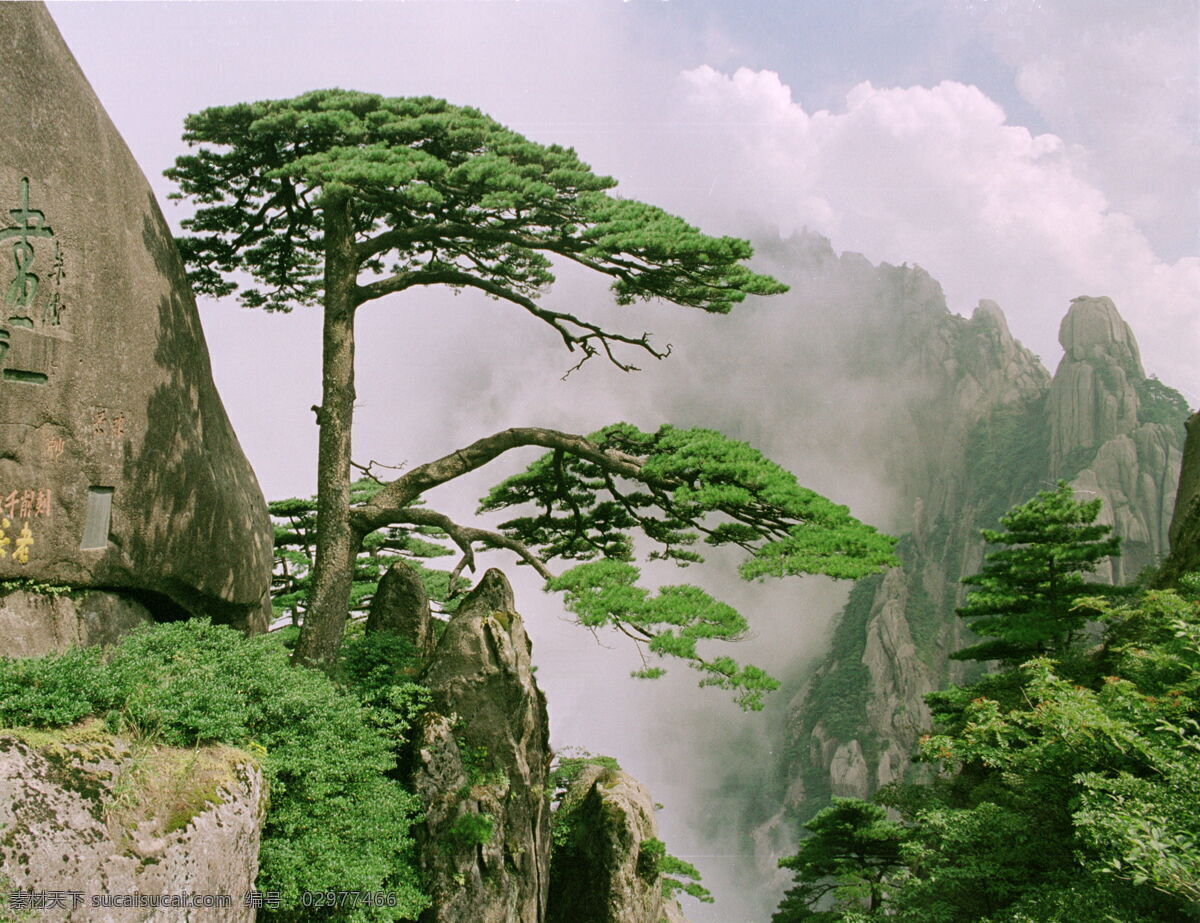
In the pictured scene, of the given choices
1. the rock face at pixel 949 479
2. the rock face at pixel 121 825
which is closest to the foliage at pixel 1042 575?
the rock face at pixel 121 825

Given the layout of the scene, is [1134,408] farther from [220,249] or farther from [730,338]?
[220,249]

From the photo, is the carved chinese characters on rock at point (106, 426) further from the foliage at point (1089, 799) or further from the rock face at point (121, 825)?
the foliage at point (1089, 799)

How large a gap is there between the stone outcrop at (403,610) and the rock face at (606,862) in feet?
10.1

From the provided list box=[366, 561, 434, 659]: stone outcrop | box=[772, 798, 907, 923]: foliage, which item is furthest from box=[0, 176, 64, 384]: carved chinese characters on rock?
box=[772, 798, 907, 923]: foliage

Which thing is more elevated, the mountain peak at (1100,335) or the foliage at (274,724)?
the mountain peak at (1100,335)

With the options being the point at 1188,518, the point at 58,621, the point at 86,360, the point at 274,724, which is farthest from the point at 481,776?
the point at 1188,518

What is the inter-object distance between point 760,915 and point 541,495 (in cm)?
4560

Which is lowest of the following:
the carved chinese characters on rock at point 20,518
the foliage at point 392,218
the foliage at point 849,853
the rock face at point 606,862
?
the foliage at point 849,853

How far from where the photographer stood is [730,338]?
224ft

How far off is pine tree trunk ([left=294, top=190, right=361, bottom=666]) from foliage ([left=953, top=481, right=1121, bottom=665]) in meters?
8.69

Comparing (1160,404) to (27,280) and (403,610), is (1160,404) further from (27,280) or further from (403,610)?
(27,280)

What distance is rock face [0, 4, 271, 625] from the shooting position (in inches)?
251

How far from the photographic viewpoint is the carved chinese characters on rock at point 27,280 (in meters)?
6.30

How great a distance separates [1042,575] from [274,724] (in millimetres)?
10995
